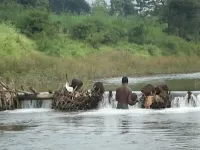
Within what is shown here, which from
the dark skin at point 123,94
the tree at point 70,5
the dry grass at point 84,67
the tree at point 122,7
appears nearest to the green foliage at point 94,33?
A: the dry grass at point 84,67

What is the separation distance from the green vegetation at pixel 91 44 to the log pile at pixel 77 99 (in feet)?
38.1

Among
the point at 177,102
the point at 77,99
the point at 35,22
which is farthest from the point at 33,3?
the point at 77,99

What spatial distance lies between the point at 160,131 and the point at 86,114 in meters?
5.70

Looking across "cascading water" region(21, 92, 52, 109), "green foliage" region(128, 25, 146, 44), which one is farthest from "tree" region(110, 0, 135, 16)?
"cascading water" region(21, 92, 52, 109)

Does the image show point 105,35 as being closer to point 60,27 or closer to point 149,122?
point 60,27

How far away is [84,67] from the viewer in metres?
44.2

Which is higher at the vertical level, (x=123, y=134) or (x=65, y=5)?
(x=65, y=5)

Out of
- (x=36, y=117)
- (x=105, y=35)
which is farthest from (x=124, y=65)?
(x=36, y=117)

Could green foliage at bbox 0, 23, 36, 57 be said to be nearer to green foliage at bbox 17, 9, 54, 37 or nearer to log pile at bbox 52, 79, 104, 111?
green foliage at bbox 17, 9, 54, 37

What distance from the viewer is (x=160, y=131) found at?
19.6 meters

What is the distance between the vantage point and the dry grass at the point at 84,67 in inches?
1522

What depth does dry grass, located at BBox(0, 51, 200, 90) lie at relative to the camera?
127 feet

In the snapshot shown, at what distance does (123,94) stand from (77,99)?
1956mm

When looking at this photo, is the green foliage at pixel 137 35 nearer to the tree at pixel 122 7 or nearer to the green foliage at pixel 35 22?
the green foliage at pixel 35 22
